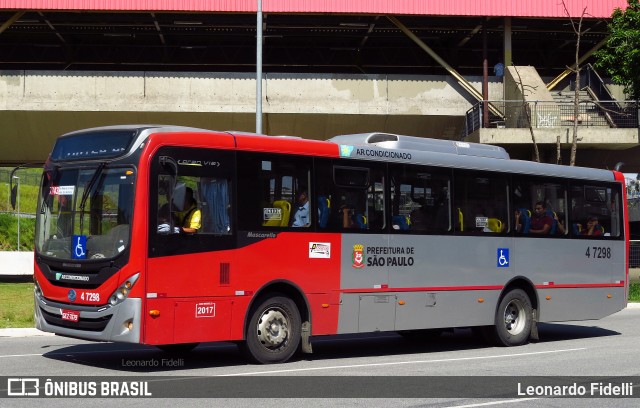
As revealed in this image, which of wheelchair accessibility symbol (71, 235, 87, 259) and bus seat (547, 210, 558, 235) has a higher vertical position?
bus seat (547, 210, 558, 235)

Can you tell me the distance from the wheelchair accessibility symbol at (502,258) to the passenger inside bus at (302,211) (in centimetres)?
433

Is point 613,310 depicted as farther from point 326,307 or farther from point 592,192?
point 326,307

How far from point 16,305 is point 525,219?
1290cm

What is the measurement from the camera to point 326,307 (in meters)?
13.7

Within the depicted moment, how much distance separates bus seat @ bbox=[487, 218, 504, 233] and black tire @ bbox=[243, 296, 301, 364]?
4.51 m

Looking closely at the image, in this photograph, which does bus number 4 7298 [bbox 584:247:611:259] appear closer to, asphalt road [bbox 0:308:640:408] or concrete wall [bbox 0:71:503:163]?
asphalt road [bbox 0:308:640:408]

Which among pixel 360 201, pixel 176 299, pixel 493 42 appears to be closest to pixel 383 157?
pixel 360 201

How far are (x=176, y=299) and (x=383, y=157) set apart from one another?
4.29 meters

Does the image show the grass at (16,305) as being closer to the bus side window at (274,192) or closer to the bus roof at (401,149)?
the bus roof at (401,149)

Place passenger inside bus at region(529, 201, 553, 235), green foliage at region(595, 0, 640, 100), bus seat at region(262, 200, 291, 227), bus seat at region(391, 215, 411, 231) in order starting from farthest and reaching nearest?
green foliage at region(595, 0, 640, 100) < passenger inside bus at region(529, 201, 553, 235) < bus seat at region(391, 215, 411, 231) < bus seat at region(262, 200, 291, 227)

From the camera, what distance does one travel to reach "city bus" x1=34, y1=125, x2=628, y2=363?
11930 mm

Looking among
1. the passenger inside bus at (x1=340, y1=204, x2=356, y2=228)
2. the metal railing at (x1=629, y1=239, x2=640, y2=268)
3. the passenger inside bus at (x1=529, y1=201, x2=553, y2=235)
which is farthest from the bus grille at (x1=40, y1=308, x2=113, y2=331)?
the metal railing at (x1=629, y1=239, x2=640, y2=268)

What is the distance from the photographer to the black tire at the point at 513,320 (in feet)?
54.1

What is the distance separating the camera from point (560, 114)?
107 feet
